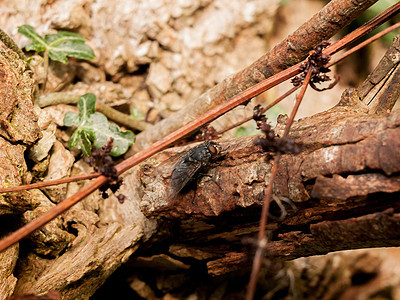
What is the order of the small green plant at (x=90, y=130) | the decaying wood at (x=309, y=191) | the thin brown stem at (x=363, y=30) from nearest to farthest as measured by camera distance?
the decaying wood at (x=309, y=191)
the thin brown stem at (x=363, y=30)
the small green plant at (x=90, y=130)

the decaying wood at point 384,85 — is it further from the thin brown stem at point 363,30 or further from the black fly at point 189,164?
the black fly at point 189,164

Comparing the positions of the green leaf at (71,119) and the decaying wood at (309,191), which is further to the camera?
the green leaf at (71,119)

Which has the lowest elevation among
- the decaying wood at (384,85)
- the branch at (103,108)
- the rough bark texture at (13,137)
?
the rough bark texture at (13,137)

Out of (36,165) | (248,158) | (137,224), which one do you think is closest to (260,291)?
(137,224)

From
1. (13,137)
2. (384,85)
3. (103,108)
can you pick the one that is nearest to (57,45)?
(103,108)

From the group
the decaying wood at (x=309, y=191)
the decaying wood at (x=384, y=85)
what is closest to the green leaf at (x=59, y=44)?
the decaying wood at (x=309, y=191)

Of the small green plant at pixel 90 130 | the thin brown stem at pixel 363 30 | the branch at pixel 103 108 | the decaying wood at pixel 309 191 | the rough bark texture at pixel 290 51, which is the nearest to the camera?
the decaying wood at pixel 309 191

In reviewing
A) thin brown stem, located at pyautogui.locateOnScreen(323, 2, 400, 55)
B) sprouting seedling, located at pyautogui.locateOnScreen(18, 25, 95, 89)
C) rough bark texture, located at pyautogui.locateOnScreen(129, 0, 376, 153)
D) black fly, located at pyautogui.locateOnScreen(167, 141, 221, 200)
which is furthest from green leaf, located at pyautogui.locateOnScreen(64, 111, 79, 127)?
thin brown stem, located at pyautogui.locateOnScreen(323, 2, 400, 55)
